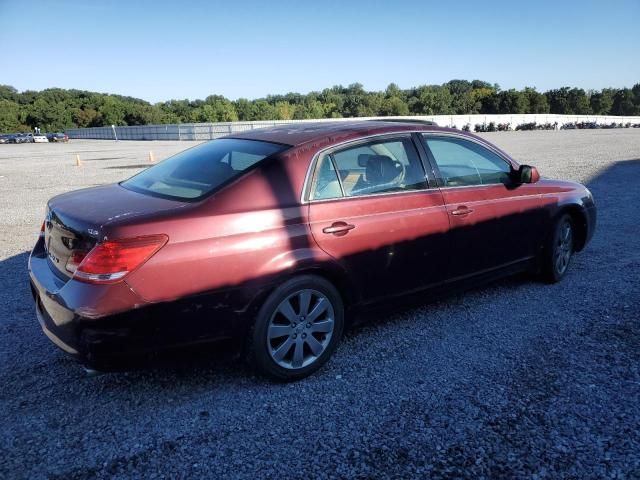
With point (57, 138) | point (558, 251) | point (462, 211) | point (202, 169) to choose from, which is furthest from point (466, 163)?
point (57, 138)

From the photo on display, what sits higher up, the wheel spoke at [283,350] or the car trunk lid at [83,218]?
the car trunk lid at [83,218]

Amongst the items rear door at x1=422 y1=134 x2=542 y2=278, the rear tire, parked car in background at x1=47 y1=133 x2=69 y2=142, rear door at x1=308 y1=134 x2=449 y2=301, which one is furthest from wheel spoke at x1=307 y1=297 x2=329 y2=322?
parked car in background at x1=47 y1=133 x2=69 y2=142

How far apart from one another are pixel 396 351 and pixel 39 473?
2253mm

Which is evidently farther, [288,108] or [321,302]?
[288,108]

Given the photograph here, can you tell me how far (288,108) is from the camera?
4476 inches

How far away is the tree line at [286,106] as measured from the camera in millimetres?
98438

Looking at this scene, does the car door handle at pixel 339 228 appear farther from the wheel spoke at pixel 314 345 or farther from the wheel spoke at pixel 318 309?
the wheel spoke at pixel 314 345

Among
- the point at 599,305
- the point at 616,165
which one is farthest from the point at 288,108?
the point at 599,305

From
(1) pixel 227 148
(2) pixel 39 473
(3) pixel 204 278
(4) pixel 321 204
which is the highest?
(1) pixel 227 148

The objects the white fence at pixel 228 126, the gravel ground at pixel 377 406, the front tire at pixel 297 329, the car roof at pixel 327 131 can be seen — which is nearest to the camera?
the gravel ground at pixel 377 406

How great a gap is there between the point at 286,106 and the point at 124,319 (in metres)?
116

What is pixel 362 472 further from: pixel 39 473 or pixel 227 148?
pixel 227 148

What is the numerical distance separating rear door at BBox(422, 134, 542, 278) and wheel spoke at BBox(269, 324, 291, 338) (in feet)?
5.00

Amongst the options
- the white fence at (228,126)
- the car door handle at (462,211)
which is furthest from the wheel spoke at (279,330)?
the white fence at (228,126)
